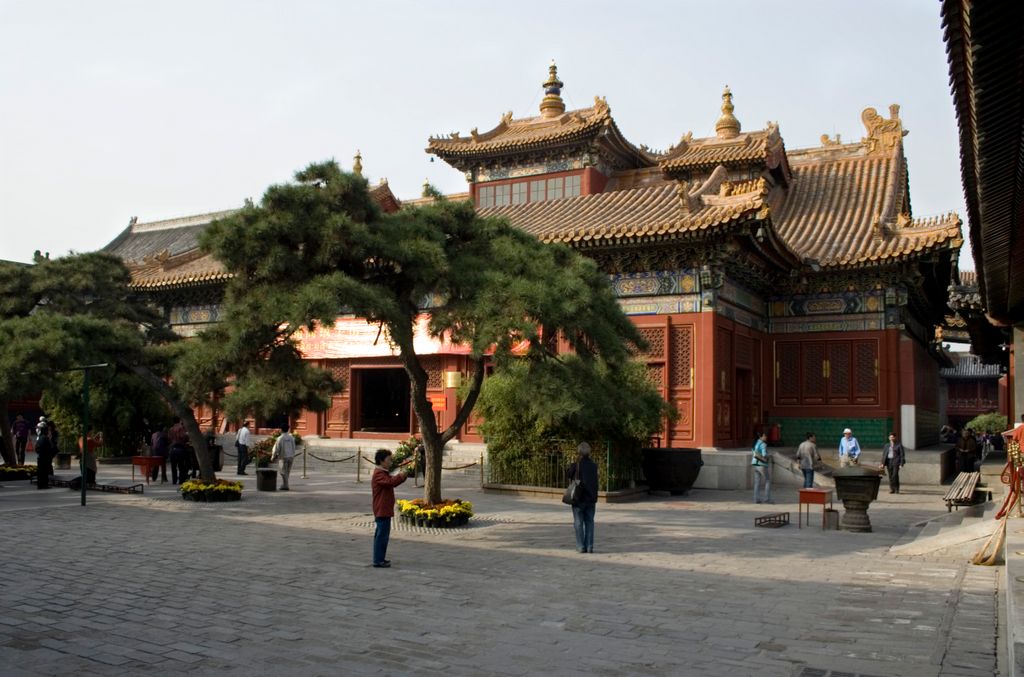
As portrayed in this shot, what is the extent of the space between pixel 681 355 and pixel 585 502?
1018cm

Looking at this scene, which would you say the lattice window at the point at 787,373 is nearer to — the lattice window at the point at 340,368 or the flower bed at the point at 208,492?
the lattice window at the point at 340,368

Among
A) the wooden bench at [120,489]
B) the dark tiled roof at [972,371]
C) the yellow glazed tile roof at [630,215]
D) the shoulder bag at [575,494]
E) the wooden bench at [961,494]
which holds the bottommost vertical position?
the wooden bench at [120,489]

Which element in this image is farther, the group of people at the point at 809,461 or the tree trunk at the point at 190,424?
the group of people at the point at 809,461

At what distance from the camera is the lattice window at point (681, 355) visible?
20328mm

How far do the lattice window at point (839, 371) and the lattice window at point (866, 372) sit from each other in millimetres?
196

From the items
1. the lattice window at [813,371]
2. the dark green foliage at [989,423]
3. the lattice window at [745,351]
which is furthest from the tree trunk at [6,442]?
the dark green foliage at [989,423]

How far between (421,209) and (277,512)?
5.50 metres

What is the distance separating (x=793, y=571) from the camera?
9859mm

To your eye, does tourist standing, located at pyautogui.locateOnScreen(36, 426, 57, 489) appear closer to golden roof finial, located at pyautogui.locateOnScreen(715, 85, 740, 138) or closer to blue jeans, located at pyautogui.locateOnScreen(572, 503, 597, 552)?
blue jeans, located at pyautogui.locateOnScreen(572, 503, 597, 552)

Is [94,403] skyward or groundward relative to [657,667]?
skyward

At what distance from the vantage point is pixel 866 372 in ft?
75.5

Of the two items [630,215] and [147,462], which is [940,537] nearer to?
[630,215]

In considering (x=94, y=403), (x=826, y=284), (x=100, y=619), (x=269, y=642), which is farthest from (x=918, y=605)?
(x=94, y=403)

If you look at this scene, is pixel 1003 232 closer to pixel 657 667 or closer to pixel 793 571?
pixel 793 571
